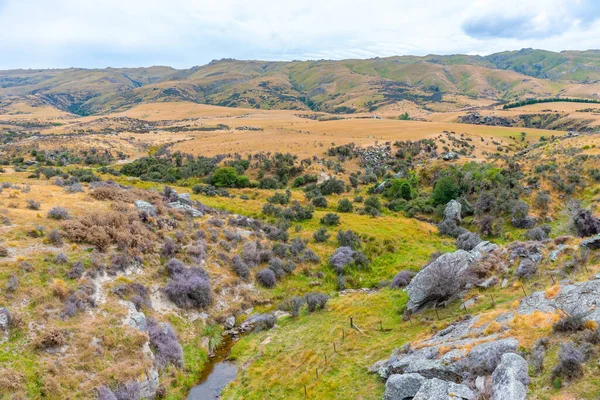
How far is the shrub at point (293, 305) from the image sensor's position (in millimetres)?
26659

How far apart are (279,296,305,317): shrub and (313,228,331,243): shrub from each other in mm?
10568

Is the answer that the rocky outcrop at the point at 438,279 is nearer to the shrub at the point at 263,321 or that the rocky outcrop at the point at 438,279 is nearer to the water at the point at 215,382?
the shrub at the point at 263,321

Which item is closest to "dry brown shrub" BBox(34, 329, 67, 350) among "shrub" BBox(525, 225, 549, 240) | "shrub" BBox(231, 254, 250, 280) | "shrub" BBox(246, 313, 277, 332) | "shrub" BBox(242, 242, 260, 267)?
"shrub" BBox(246, 313, 277, 332)

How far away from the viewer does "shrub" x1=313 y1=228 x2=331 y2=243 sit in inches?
1521

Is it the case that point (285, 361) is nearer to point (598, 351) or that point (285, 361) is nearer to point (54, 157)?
point (598, 351)

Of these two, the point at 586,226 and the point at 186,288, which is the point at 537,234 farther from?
the point at 186,288

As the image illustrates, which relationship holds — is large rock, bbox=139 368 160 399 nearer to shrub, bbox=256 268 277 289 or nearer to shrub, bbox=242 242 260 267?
shrub, bbox=256 268 277 289

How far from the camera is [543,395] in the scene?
1023 centimetres

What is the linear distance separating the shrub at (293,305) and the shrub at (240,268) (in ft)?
14.8

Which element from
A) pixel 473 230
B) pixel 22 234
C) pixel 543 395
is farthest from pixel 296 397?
pixel 473 230

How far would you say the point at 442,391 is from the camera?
470 inches

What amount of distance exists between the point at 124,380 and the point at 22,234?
45.4 ft

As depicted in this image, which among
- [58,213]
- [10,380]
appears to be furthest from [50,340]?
[58,213]

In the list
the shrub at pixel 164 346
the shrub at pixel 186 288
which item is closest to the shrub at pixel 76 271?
the shrub at pixel 164 346
